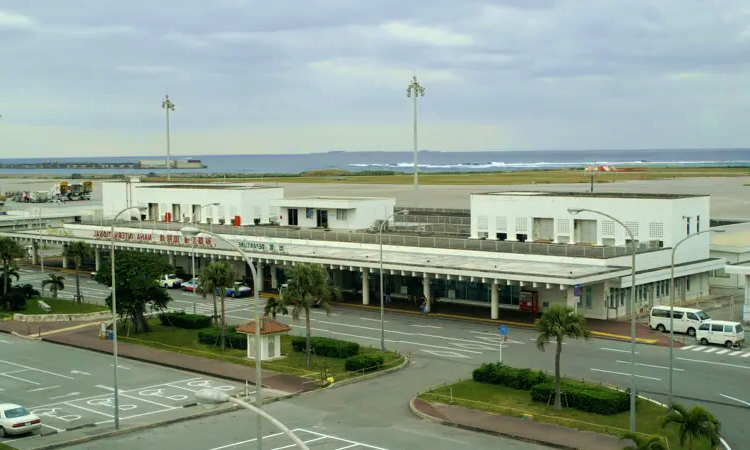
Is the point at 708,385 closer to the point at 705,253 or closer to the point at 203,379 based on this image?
the point at 203,379

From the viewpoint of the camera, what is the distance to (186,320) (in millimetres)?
60938

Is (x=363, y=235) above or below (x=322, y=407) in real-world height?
above

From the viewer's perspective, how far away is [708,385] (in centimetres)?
4262

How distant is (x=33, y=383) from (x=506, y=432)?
2461 cm

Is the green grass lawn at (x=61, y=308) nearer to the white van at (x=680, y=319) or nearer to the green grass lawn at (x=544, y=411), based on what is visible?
the green grass lawn at (x=544, y=411)

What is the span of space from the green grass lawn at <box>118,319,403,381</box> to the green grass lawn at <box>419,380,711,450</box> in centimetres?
641

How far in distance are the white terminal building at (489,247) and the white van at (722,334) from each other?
253 inches

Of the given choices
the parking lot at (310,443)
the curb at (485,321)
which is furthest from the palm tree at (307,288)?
the curb at (485,321)

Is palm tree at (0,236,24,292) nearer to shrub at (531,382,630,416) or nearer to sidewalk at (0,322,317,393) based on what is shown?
sidewalk at (0,322,317,393)

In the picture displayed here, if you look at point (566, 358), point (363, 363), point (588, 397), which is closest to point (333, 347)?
point (363, 363)

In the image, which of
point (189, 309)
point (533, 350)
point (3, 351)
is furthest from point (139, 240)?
point (533, 350)

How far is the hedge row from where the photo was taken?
139 ft

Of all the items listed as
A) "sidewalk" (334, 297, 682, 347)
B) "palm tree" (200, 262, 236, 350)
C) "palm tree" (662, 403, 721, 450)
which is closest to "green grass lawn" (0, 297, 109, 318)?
"palm tree" (200, 262, 236, 350)

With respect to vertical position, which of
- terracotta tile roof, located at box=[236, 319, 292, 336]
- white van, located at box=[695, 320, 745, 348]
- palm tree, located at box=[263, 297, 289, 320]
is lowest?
white van, located at box=[695, 320, 745, 348]
